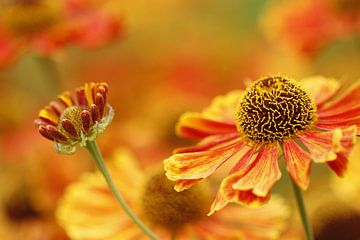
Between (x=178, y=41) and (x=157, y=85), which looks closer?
(x=157, y=85)

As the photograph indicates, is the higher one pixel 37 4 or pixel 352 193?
pixel 37 4

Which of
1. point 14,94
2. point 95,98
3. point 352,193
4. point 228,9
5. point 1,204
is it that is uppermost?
point 228,9

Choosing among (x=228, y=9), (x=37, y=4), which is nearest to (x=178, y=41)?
(x=228, y=9)

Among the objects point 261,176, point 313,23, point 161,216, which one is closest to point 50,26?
point 313,23

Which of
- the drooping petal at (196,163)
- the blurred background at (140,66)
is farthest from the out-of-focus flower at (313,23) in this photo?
the drooping petal at (196,163)

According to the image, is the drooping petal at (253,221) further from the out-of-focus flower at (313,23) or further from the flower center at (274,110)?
the out-of-focus flower at (313,23)

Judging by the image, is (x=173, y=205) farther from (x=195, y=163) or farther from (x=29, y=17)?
(x=29, y=17)

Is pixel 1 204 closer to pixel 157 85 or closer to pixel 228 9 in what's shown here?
pixel 157 85

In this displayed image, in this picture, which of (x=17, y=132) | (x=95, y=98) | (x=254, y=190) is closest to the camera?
(x=254, y=190)
